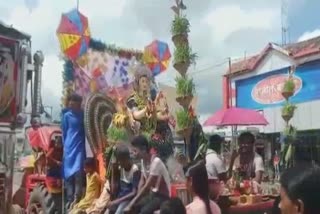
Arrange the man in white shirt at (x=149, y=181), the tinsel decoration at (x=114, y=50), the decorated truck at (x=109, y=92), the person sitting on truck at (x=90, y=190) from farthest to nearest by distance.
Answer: the tinsel decoration at (x=114, y=50) < the decorated truck at (x=109, y=92) < the person sitting on truck at (x=90, y=190) < the man in white shirt at (x=149, y=181)

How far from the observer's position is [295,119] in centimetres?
1686

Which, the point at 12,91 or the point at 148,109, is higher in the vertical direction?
the point at 12,91

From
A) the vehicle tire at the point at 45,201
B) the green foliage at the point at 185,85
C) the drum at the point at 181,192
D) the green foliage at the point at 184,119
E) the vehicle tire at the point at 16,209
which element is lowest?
the vehicle tire at the point at 16,209

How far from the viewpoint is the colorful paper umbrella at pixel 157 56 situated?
34.0ft

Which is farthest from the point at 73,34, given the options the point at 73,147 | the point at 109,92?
the point at 73,147

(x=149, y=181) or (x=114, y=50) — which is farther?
(x=114, y=50)

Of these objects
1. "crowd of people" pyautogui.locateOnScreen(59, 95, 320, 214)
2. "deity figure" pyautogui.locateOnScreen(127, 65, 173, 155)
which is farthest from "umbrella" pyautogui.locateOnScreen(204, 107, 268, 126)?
"deity figure" pyautogui.locateOnScreen(127, 65, 173, 155)

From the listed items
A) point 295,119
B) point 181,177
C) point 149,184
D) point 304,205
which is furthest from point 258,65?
point 304,205

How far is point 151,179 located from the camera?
524 centimetres

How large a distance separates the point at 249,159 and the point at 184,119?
1277 mm

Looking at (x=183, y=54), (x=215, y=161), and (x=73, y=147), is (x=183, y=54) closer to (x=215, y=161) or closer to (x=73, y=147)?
(x=215, y=161)

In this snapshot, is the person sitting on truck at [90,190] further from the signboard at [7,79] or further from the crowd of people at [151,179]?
the signboard at [7,79]

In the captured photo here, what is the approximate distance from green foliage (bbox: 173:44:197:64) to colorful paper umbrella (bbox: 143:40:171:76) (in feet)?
12.4

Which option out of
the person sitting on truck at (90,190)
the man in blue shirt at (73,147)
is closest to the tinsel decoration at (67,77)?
the man in blue shirt at (73,147)
